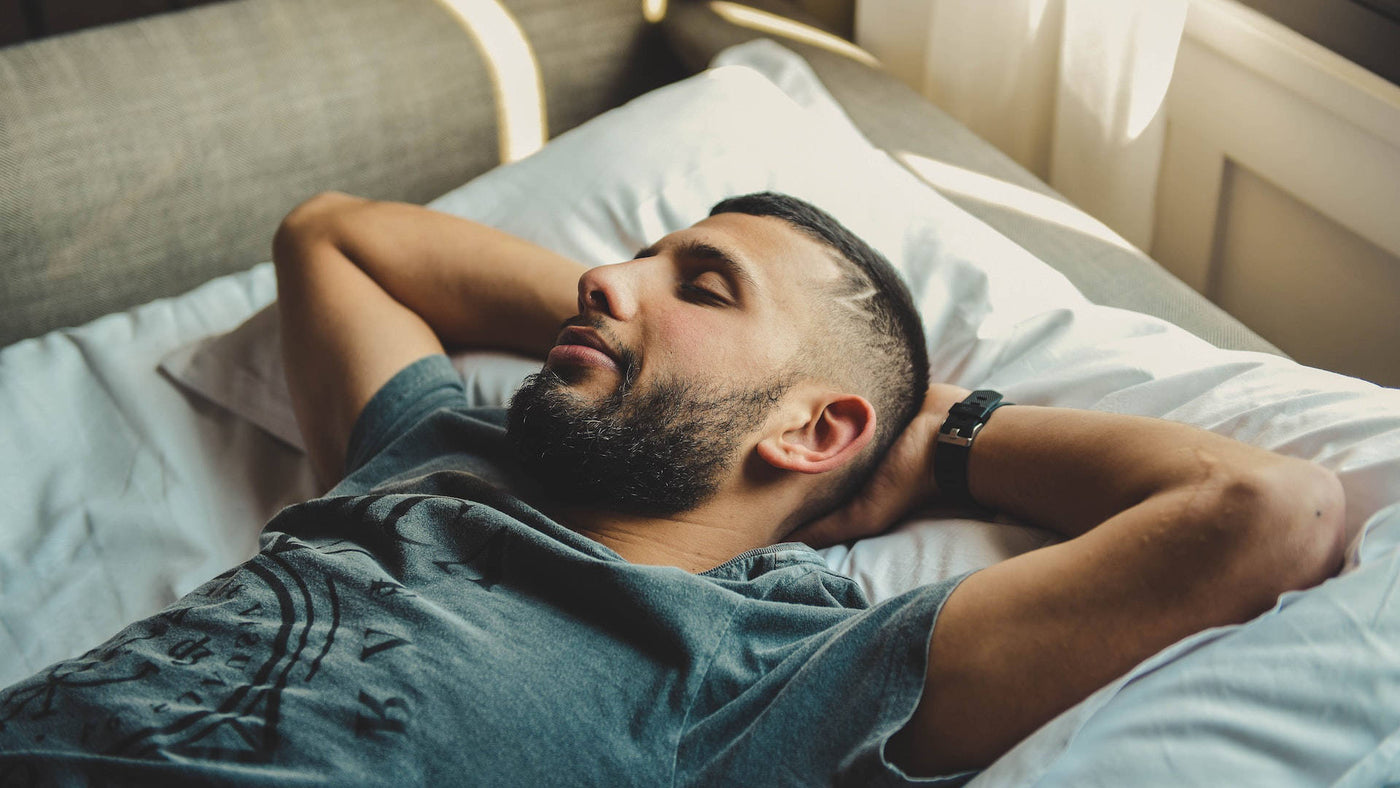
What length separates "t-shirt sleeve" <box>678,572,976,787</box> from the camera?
72cm

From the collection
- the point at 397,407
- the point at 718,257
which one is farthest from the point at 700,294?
the point at 397,407

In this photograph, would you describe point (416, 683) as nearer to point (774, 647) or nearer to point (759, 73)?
point (774, 647)

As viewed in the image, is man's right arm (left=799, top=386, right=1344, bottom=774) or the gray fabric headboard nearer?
man's right arm (left=799, top=386, right=1344, bottom=774)

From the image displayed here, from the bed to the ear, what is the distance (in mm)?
101

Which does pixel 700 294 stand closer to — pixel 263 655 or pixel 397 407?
pixel 397 407

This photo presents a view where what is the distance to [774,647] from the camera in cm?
83

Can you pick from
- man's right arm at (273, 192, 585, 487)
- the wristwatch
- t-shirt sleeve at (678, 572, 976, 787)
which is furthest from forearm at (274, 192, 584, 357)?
t-shirt sleeve at (678, 572, 976, 787)

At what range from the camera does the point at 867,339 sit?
1035 mm

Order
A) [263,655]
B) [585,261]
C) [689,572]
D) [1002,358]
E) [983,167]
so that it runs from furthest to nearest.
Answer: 1. [983,167]
2. [585,261]
3. [1002,358]
4. [689,572]
5. [263,655]

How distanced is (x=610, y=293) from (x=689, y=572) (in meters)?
0.27

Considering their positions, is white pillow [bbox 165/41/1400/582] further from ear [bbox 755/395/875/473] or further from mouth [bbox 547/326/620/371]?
mouth [bbox 547/326/620/371]

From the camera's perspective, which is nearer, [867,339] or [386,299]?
[867,339]

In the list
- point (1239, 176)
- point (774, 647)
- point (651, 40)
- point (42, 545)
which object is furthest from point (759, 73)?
point (42, 545)

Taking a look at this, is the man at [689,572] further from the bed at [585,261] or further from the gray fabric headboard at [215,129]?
the gray fabric headboard at [215,129]
